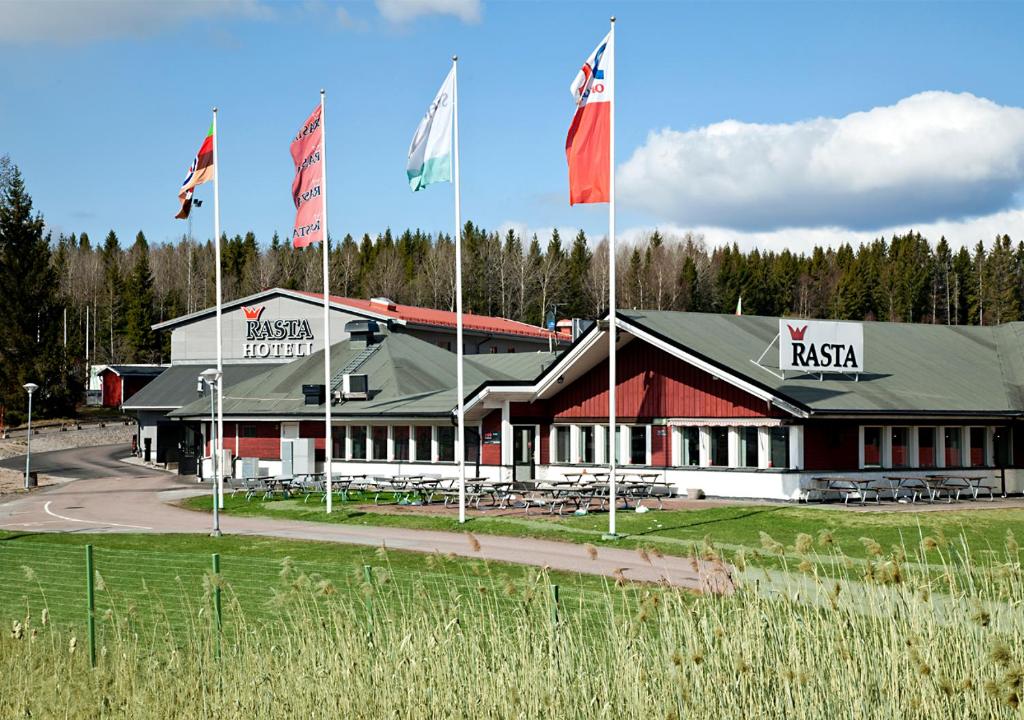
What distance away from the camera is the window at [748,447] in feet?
115

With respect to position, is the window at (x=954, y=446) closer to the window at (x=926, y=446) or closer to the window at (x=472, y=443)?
the window at (x=926, y=446)

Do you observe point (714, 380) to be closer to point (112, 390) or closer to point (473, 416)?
point (473, 416)

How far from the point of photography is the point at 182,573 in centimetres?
1808

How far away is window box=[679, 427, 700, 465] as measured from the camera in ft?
120

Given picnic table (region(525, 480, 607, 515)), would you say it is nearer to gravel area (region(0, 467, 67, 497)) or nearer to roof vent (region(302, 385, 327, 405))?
roof vent (region(302, 385, 327, 405))

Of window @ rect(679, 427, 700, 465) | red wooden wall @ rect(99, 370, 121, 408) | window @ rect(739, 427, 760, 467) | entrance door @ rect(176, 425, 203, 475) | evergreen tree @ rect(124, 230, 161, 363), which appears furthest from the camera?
evergreen tree @ rect(124, 230, 161, 363)

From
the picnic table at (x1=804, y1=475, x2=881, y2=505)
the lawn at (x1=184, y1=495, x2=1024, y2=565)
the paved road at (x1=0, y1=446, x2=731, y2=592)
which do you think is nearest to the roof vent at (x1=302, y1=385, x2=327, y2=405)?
the paved road at (x1=0, y1=446, x2=731, y2=592)

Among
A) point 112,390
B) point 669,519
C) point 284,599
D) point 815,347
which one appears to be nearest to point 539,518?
point 669,519

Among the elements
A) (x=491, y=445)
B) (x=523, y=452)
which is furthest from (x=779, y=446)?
(x=491, y=445)

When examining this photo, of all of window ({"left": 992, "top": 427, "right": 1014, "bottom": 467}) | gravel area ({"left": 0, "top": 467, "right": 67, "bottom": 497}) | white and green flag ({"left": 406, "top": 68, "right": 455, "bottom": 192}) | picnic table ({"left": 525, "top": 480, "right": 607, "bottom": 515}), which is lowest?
gravel area ({"left": 0, "top": 467, "right": 67, "bottom": 497})

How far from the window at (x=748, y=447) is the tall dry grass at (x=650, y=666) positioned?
2612 centimetres

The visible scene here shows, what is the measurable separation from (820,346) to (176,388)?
43.5 meters

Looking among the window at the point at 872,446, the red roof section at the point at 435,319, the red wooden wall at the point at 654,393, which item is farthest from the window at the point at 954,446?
the red roof section at the point at 435,319

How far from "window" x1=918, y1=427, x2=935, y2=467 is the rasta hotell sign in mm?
39740
